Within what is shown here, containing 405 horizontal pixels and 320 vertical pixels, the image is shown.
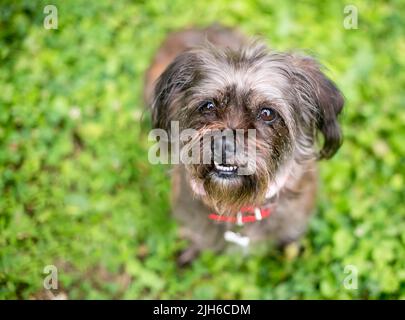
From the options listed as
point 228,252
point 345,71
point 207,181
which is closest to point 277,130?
point 207,181

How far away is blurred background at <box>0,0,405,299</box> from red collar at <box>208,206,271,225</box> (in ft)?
1.96

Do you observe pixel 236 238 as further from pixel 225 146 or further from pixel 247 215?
pixel 225 146

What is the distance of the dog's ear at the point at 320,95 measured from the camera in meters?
3.15

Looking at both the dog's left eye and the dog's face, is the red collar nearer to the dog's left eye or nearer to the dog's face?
the dog's face

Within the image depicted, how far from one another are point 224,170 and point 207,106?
0.43 meters

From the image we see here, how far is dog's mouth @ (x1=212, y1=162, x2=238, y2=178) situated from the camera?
9.80 feet

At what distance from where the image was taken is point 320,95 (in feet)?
10.4

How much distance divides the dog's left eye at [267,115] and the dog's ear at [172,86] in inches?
20.0

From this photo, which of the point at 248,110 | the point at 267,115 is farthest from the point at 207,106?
the point at 267,115

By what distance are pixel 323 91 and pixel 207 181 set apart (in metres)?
0.98

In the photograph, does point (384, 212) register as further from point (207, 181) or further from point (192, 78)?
point (192, 78)

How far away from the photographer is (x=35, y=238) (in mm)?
4273

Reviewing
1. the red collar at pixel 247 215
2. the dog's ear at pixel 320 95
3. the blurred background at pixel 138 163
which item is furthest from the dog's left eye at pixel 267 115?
the blurred background at pixel 138 163

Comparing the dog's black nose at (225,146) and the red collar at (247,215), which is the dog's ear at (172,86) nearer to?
the dog's black nose at (225,146)
